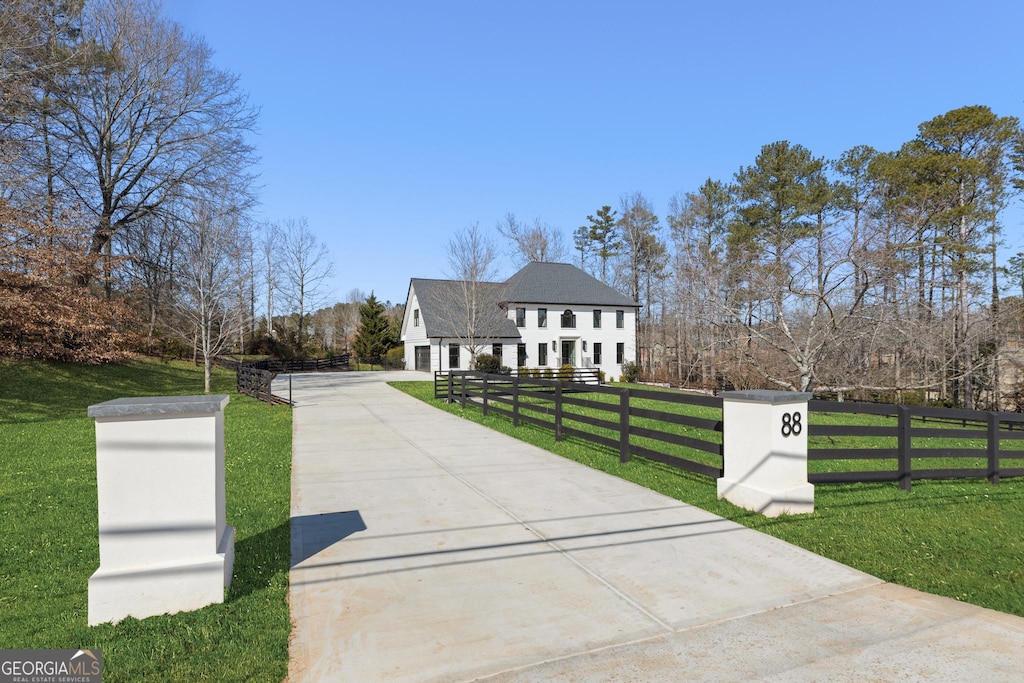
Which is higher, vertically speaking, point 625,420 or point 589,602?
point 625,420

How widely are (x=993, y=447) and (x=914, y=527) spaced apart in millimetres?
3874

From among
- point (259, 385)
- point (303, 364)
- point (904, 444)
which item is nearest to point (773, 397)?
point (904, 444)

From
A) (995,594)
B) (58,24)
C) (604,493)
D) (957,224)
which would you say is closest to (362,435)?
(604,493)

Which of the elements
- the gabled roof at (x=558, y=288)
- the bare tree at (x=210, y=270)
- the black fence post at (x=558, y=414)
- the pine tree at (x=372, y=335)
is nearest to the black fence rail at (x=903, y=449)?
the black fence post at (x=558, y=414)

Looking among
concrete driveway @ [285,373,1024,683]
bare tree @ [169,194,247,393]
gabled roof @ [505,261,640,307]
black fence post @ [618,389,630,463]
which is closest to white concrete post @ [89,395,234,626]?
concrete driveway @ [285,373,1024,683]

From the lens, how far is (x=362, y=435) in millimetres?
11547

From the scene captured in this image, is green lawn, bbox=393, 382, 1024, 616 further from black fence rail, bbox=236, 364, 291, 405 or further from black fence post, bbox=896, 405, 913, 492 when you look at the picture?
black fence rail, bbox=236, 364, 291, 405

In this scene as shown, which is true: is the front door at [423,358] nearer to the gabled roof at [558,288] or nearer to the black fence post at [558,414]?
the gabled roof at [558,288]

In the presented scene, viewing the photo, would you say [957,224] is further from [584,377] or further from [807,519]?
[807,519]

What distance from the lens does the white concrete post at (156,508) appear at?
341 centimetres

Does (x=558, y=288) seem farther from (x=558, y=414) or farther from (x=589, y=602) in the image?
(x=589, y=602)

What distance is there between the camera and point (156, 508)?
3.51 m

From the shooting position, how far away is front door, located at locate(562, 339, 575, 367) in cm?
4050

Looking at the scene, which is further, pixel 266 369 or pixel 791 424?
pixel 266 369
